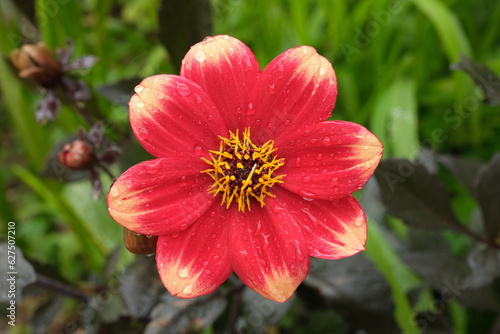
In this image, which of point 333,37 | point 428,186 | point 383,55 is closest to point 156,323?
point 428,186

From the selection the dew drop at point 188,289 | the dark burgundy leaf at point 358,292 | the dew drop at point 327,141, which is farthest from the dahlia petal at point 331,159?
the dark burgundy leaf at point 358,292

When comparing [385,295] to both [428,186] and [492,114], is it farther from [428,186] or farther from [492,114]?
[492,114]

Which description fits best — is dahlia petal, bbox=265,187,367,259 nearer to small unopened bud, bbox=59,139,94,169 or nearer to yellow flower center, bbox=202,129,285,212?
yellow flower center, bbox=202,129,285,212

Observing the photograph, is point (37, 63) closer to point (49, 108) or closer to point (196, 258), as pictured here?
point (49, 108)

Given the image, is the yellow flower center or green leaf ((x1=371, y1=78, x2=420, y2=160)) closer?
the yellow flower center

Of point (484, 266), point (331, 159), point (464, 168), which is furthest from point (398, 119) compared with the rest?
point (331, 159)

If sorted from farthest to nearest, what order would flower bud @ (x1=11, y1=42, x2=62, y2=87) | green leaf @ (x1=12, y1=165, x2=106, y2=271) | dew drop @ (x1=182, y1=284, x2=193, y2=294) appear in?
green leaf @ (x1=12, y1=165, x2=106, y2=271)
flower bud @ (x1=11, y1=42, x2=62, y2=87)
dew drop @ (x1=182, y1=284, x2=193, y2=294)

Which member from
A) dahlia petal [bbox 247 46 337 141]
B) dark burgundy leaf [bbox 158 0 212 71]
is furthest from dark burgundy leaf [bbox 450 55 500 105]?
dark burgundy leaf [bbox 158 0 212 71]
